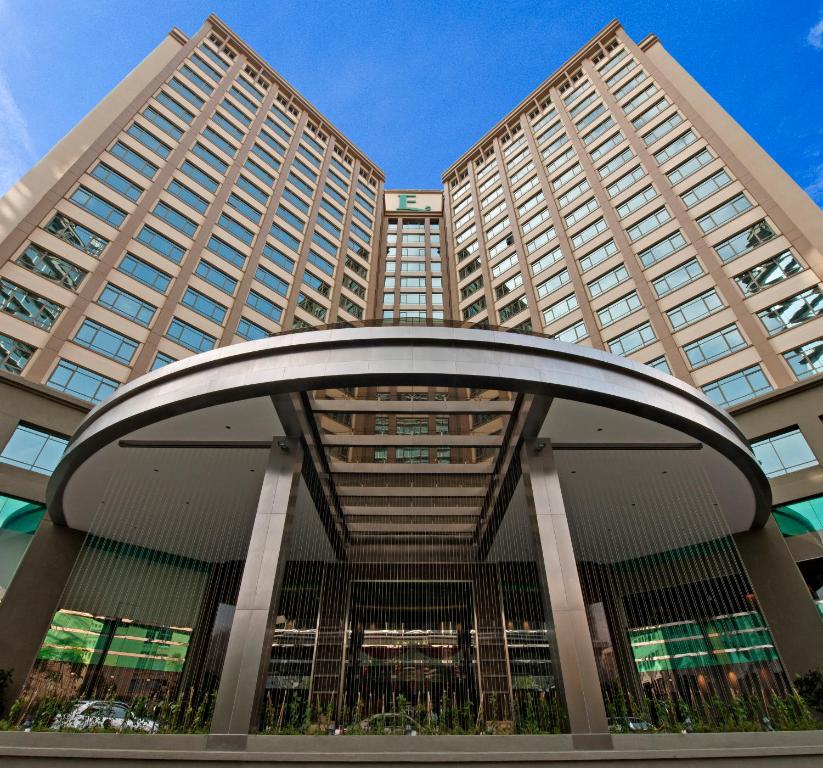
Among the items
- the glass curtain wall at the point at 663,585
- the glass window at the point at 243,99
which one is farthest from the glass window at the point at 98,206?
the glass curtain wall at the point at 663,585

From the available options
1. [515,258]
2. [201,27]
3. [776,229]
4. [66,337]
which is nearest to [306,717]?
[66,337]

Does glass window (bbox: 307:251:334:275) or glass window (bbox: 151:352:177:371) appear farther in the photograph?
glass window (bbox: 307:251:334:275)

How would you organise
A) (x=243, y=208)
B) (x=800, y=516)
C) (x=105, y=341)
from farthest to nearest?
(x=243, y=208), (x=105, y=341), (x=800, y=516)

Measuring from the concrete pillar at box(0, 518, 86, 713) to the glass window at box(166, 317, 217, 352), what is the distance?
423 inches

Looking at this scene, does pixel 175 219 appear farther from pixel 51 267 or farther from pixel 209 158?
pixel 51 267

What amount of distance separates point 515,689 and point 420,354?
50.3 feet

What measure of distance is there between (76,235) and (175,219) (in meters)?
6.33

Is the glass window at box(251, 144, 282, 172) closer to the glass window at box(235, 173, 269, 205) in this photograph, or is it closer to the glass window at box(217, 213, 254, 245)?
the glass window at box(235, 173, 269, 205)

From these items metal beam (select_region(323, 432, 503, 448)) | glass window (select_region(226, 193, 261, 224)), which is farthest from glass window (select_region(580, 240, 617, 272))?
glass window (select_region(226, 193, 261, 224))

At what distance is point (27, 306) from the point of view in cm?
2091

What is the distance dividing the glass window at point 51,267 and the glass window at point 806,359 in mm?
31724

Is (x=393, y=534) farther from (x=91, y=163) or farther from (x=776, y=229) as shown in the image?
(x=91, y=163)

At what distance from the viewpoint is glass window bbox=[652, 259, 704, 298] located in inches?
1018

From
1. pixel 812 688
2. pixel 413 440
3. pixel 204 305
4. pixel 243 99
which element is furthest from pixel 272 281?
pixel 812 688
